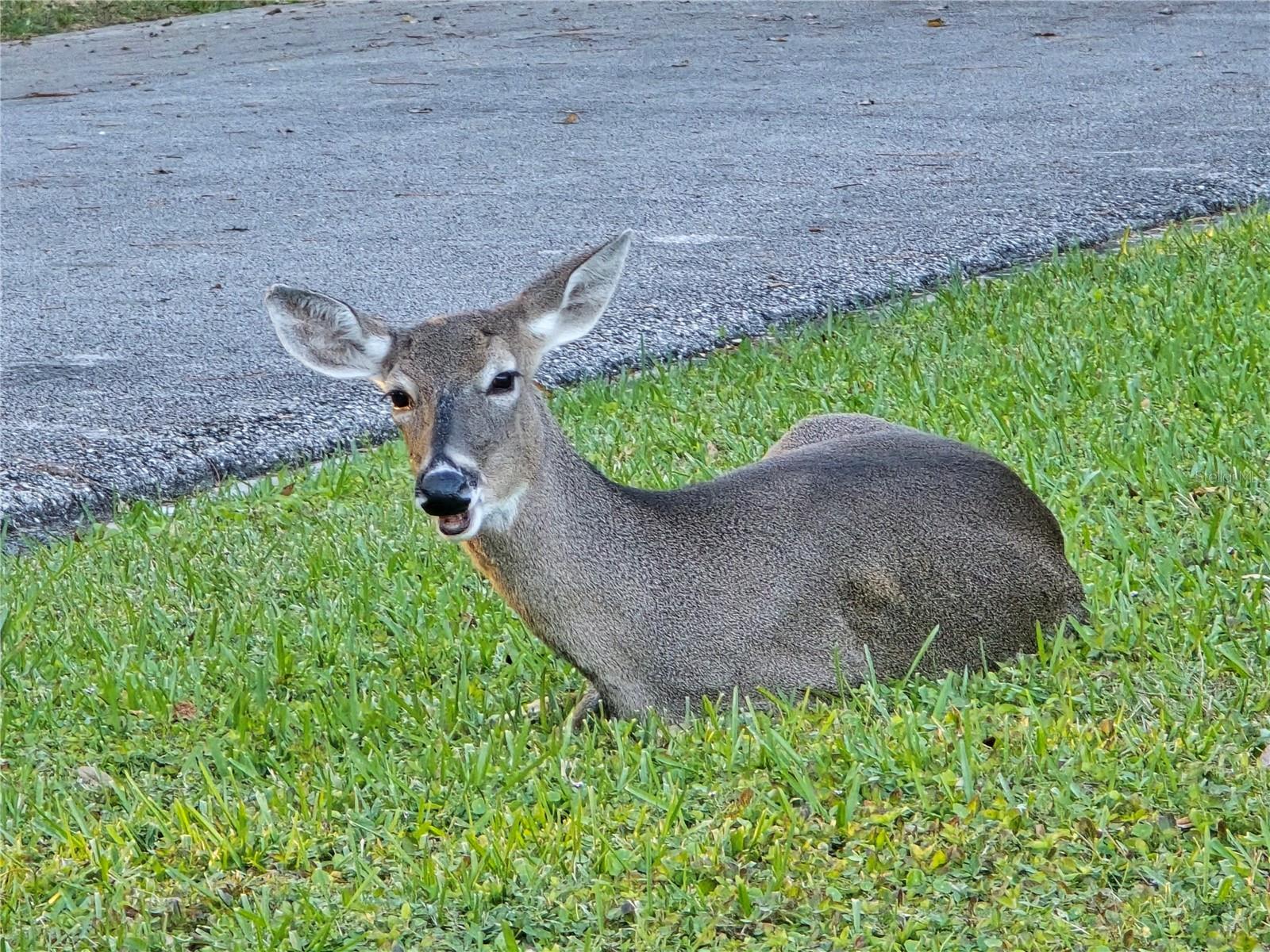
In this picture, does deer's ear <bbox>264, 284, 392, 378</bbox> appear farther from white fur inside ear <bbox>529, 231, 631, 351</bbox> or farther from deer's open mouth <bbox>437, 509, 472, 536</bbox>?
deer's open mouth <bbox>437, 509, 472, 536</bbox>

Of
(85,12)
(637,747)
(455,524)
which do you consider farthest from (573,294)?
(85,12)

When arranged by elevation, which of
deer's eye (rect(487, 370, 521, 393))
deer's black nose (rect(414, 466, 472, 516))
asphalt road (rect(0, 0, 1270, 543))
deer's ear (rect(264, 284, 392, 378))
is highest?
deer's ear (rect(264, 284, 392, 378))

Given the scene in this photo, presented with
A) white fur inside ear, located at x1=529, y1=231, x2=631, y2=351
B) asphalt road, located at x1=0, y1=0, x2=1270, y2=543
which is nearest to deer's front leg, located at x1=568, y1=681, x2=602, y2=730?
white fur inside ear, located at x1=529, y1=231, x2=631, y2=351

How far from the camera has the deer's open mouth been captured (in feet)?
12.5

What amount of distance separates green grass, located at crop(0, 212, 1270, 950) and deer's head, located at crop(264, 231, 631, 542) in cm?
54

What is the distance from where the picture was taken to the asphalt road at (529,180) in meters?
6.97

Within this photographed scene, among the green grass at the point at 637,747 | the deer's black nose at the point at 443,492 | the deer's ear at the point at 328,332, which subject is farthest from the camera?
the deer's ear at the point at 328,332

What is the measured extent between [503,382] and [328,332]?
1.47 ft

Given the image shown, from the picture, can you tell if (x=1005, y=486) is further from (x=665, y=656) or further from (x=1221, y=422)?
(x=1221, y=422)

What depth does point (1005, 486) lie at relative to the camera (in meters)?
4.29

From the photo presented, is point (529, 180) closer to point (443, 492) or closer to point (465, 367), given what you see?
point (465, 367)

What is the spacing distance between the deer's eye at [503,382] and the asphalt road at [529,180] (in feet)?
8.04

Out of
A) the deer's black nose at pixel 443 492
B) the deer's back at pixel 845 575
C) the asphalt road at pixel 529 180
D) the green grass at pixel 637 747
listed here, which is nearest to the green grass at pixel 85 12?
the asphalt road at pixel 529 180

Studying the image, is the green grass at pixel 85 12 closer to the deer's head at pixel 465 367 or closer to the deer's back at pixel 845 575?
the deer's head at pixel 465 367
